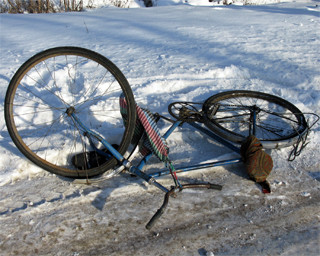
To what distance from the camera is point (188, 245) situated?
2.19 meters

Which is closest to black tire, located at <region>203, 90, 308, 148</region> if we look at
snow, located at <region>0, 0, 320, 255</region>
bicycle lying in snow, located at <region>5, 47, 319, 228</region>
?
bicycle lying in snow, located at <region>5, 47, 319, 228</region>

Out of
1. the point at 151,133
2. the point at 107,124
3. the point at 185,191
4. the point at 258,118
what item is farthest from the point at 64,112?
the point at 258,118

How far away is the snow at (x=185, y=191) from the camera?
223cm

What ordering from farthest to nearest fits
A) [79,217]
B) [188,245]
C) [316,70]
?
[316,70], [79,217], [188,245]

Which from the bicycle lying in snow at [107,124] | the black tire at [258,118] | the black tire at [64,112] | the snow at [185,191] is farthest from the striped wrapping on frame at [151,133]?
the black tire at [258,118]

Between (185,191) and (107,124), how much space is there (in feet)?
4.36

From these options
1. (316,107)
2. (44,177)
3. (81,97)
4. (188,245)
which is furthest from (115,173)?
(316,107)

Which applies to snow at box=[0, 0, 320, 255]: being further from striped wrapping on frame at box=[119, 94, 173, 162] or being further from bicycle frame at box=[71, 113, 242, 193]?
striped wrapping on frame at box=[119, 94, 173, 162]

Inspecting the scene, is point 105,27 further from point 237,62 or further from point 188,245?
point 188,245

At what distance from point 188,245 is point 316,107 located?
268 centimetres

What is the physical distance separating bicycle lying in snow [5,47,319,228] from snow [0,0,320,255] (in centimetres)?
14

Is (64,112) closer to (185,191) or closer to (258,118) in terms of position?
(185,191)

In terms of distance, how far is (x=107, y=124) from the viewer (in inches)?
140

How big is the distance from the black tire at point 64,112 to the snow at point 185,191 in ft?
0.64
